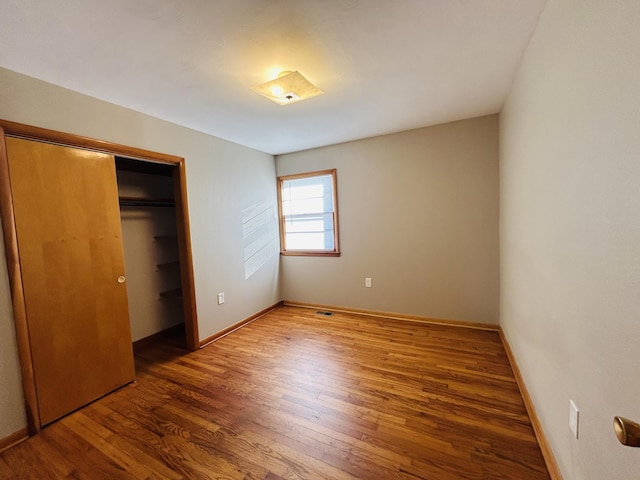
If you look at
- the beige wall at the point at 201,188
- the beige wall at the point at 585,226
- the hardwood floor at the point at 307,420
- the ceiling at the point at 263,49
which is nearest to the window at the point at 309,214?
the beige wall at the point at 201,188

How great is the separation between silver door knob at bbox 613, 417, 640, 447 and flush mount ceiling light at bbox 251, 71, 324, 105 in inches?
81.1

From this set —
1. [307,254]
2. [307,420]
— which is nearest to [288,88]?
[307,420]

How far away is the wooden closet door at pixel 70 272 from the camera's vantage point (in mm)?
1760

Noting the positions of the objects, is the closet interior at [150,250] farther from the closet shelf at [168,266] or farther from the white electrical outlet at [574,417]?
the white electrical outlet at [574,417]

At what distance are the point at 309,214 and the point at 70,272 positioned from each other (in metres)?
2.75

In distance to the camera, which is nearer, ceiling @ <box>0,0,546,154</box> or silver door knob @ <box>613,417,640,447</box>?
silver door knob @ <box>613,417,640,447</box>

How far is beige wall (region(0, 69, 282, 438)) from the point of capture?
1.69m

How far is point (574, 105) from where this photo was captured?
3.45ft

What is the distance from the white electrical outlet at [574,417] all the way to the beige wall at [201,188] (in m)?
3.03

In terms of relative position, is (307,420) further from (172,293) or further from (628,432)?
(172,293)

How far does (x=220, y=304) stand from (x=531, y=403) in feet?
9.86

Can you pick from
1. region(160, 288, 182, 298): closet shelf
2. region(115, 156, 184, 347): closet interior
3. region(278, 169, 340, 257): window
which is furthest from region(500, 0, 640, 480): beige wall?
region(160, 288, 182, 298): closet shelf

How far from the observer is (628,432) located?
0.53m

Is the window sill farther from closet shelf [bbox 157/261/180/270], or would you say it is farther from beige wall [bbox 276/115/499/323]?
closet shelf [bbox 157/261/180/270]
